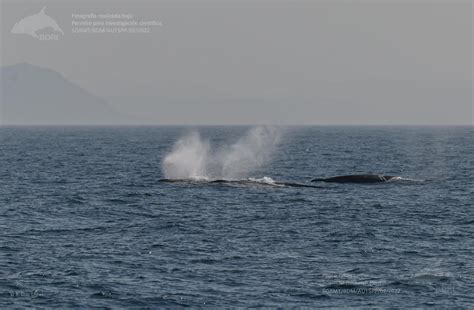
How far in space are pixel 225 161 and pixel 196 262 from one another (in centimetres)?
8711

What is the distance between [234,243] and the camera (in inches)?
2180

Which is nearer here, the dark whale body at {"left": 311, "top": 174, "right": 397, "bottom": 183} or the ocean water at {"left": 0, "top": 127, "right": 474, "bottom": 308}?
the ocean water at {"left": 0, "top": 127, "right": 474, "bottom": 308}

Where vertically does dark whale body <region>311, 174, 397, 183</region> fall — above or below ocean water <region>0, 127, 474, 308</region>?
above

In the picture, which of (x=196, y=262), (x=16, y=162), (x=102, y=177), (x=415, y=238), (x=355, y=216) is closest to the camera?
(x=196, y=262)

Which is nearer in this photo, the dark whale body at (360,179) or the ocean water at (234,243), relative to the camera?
the ocean water at (234,243)

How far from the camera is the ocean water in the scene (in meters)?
42.7

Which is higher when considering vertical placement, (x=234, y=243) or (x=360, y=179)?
(x=360, y=179)

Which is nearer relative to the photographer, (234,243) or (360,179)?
(234,243)

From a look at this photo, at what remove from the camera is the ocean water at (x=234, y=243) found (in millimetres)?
42719

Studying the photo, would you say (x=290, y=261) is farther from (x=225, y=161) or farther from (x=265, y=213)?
(x=225, y=161)

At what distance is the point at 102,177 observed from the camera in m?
103

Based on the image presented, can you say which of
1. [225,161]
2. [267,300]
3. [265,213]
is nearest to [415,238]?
[265,213]

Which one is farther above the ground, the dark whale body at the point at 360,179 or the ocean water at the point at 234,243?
the dark whale body at the point at 360,179

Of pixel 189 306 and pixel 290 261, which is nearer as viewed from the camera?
pixel 189 306
